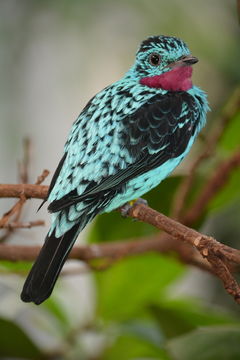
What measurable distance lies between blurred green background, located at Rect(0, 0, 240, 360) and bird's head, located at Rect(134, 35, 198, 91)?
2.38 feet

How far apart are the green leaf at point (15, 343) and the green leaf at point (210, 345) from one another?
87cm

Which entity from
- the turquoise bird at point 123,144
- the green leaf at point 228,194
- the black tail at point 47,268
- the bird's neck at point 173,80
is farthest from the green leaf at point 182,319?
the bird's neck at point 173,80

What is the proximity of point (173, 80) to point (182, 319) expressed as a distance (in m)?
1.09

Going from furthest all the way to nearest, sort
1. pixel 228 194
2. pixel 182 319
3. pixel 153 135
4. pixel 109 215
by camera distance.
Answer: pixel 109 215 → pixel 228 194 → pixel 182 319 → pixel 153 135

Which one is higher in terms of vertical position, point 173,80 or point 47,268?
point 173,80

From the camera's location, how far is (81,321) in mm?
4105

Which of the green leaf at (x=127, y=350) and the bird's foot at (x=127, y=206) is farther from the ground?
the bird's foot at (x=127, y=206)

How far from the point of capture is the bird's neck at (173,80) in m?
2.91

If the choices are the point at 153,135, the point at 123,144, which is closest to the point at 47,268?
the point at 123,144

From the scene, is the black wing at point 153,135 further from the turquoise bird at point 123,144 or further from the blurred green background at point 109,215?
the blurred green background at point 109,215

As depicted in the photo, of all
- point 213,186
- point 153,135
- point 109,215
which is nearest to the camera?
point 153,135

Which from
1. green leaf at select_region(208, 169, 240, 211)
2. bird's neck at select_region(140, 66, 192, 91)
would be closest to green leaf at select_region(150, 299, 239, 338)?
green leaf at select_region(208, 169, 240, 211)

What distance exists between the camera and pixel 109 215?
151 inches

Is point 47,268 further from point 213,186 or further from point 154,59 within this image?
point 213,186
